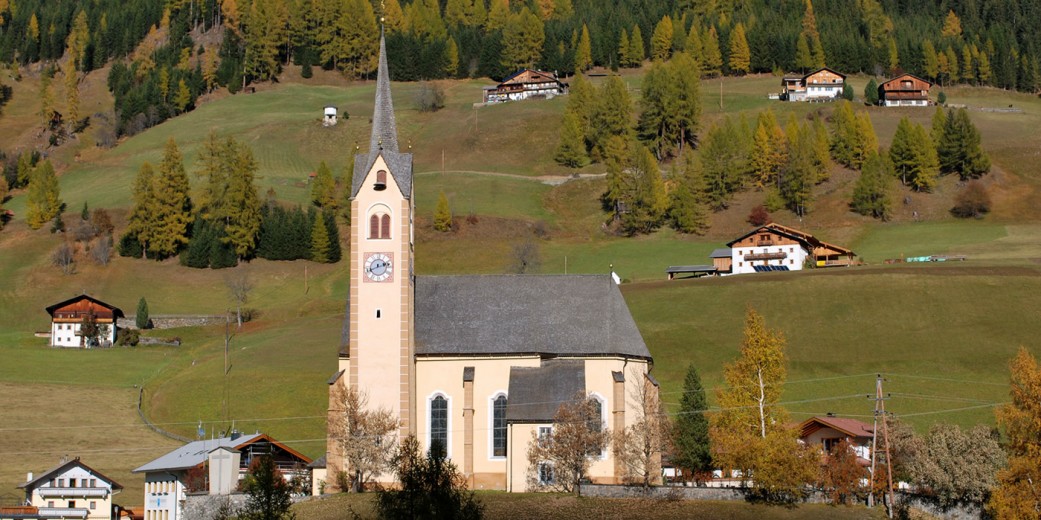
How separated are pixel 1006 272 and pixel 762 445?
6295 cm

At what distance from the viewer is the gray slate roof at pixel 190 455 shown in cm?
7463

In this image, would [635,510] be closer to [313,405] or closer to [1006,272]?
[313,405]

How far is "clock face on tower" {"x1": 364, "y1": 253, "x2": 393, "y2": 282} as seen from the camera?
74.4 meters

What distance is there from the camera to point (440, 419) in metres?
74.4

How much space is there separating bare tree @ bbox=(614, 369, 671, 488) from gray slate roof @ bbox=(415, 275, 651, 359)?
467 cm

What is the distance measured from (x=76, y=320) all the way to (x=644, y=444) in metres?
75.7

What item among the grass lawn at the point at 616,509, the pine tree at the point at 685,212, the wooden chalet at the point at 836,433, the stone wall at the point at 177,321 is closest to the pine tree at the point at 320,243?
the stone wall at the point at 177,321

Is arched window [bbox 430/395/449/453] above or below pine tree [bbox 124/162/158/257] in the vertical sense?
below

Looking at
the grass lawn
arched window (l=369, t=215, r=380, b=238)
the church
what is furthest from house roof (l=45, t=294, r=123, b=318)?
the grass lawn

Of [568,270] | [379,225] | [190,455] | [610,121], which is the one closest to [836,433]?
[379,225]

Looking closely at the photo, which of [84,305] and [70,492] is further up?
[84,305]

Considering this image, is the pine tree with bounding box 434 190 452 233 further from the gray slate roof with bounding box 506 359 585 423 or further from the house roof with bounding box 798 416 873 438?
the gray slate roof with bounding box 506 359 585 423

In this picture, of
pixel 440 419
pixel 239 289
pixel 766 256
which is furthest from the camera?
pixel 766 256

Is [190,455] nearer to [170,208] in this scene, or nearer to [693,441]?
[693,441]
